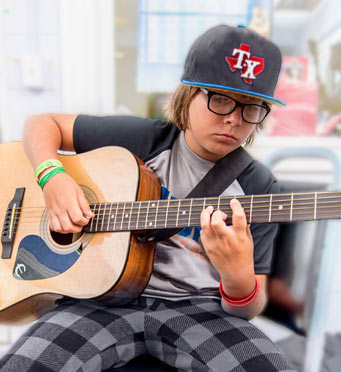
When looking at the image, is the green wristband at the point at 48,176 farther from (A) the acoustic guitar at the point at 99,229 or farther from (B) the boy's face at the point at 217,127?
(B) the boy's face at the point at 217,127

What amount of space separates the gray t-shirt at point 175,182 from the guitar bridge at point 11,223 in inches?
8.6

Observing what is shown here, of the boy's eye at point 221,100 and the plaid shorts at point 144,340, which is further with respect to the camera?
the boy's eye at point 221,100

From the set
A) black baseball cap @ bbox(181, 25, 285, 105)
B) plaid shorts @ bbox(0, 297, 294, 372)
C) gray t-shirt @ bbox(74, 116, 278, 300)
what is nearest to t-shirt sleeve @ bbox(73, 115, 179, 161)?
gray t-shirt @ bbox(74, 116, 278, 300)

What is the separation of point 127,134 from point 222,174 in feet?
0.96

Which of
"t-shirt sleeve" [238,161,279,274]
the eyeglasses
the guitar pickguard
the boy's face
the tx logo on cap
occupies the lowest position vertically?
the guitar pickguard

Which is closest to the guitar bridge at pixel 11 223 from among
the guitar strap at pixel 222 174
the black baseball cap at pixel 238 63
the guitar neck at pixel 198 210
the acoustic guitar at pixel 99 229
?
the acoustic guitar at pixel 99 229

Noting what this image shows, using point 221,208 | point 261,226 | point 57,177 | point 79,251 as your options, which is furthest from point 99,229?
point 261,226

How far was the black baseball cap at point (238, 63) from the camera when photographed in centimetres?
78

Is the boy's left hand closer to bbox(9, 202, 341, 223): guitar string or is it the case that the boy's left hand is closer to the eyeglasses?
bbox(9, 202, 341, 223): guitar string

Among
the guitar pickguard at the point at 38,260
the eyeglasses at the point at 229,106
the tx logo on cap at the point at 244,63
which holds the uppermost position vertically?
the tx logo on cap at the point at 244,63

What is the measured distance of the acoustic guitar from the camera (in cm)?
76

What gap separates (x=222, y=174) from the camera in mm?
897

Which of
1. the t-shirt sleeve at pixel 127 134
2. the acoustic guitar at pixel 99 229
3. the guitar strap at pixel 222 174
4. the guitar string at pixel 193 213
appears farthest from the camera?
the t-shirt sleeve at pixel 127 134

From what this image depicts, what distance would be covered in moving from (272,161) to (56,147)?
0.80 meters
